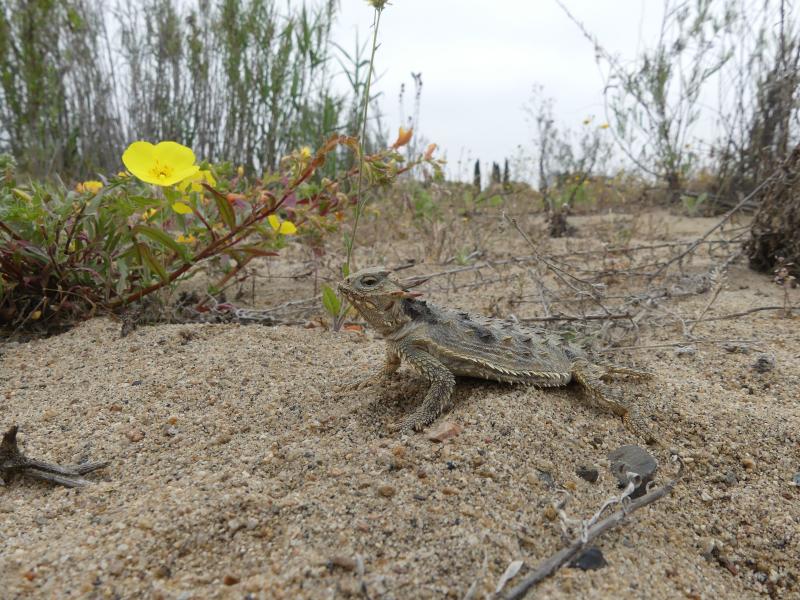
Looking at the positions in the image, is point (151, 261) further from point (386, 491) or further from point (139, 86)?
point (139, 86)

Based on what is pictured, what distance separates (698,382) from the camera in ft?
8.20

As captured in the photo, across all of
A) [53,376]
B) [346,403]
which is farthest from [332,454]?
[53,376]

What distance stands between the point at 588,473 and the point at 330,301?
4.89 ft

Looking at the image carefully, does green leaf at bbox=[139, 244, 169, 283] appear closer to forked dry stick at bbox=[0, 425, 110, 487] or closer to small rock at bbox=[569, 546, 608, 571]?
forked dry stick at bbox=[0, 425, 110, 487]

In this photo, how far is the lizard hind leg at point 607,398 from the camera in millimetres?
2035

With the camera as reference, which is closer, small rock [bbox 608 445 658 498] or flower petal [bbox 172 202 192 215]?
small rock [bbox 608 445 658 498]

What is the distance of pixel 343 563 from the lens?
131 cm

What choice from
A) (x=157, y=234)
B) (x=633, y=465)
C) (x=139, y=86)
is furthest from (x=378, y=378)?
(x=139, y=86)

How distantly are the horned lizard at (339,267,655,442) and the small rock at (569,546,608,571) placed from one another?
0.67 m

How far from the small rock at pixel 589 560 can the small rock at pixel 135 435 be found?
1.41 meters

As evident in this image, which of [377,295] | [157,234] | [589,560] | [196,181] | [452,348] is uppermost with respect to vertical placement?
[196,181]

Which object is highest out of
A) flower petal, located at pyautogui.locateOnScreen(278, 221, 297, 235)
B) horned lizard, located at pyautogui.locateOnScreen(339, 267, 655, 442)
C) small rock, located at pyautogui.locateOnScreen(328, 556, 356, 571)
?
flower petal, located at pyautogui.locateOnScreen(278, 221, 297, 235)

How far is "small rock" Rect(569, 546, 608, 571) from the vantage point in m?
1.39

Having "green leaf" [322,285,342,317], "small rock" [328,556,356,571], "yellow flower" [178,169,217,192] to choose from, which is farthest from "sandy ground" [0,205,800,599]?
"yellow flower" [178,169,217,192]
